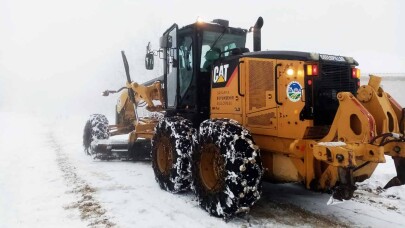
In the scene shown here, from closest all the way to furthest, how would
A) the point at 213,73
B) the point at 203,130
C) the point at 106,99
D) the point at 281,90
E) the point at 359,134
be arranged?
the point at 359,134 < the point at 281,90 < the point at 203,130 < the point at 213,73 < the point at 106,99

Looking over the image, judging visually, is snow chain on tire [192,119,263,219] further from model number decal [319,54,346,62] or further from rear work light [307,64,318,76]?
model number decal [319,54,346,62]

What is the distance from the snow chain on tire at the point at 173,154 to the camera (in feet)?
19.2

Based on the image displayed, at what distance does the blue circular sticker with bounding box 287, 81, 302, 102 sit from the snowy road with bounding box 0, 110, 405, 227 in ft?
5.18

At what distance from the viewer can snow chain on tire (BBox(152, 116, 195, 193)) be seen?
5.86 metres

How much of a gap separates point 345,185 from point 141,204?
2946 millimetres

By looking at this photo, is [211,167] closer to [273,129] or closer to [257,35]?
[273,129]

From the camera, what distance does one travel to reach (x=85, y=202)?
18.3ft

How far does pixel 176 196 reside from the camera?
234 inches

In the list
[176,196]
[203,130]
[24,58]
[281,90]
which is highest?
[24,58]

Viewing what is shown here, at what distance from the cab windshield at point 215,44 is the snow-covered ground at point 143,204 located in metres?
2.33

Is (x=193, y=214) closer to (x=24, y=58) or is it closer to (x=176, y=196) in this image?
(x=176, y=196)

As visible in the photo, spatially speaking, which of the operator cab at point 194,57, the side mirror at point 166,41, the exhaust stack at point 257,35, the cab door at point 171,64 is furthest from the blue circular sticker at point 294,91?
the side mirror at point 166,41

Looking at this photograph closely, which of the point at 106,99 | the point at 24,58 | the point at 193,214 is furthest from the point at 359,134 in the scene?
the point at 24,58

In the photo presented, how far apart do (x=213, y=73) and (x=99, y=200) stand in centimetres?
272
